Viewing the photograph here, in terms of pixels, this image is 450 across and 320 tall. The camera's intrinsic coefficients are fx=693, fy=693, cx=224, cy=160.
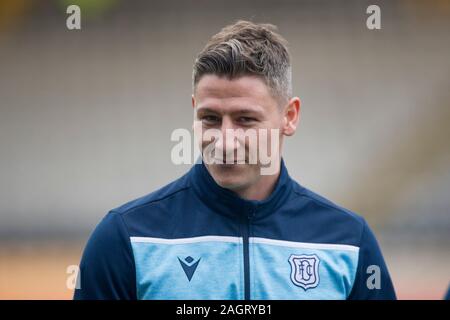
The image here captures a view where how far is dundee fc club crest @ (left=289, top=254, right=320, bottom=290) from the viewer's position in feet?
6.50

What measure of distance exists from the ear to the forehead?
15 cm

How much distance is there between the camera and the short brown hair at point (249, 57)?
6.61 ft

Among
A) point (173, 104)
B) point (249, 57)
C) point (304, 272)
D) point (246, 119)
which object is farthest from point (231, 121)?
point (173, 104)

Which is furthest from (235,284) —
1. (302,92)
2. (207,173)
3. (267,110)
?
(302,92)

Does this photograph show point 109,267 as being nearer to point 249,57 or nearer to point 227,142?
point 227,142

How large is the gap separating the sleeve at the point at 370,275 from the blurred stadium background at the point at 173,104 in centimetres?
524

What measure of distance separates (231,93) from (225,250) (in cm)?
45

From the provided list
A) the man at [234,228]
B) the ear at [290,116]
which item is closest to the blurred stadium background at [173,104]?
the ear at [290,116]

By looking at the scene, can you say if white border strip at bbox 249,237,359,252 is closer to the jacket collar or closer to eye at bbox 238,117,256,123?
the jacket collar

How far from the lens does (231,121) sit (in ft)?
6.45

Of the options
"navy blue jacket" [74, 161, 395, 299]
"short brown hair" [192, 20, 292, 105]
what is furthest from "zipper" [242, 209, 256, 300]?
"short brown hair" [192, 20, 292, 105]

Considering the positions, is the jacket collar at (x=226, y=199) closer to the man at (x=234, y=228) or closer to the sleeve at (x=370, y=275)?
the man at (x=234, y=228)
